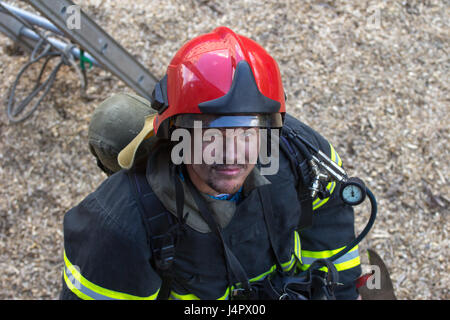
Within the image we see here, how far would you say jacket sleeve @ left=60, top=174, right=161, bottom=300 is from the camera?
1834mm

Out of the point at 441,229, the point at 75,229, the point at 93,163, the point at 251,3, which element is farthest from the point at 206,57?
the point at 251,3

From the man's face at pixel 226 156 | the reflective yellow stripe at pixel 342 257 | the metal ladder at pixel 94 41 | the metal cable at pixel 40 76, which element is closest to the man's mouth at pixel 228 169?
the man's face at pixel 226 156

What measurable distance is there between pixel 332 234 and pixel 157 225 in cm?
117

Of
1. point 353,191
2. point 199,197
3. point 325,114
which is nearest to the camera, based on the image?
point 199,197

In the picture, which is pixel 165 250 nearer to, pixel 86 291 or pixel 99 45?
pixel 86 291

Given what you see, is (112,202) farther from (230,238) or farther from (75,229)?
(230,238)

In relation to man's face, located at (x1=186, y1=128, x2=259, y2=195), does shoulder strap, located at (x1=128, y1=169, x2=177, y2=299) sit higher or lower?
lower

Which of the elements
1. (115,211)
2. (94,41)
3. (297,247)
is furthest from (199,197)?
(94,41)

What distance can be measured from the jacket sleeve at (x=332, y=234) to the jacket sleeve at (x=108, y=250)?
1.06m

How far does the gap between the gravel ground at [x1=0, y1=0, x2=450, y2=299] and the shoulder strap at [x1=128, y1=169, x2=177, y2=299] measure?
2.53 metres

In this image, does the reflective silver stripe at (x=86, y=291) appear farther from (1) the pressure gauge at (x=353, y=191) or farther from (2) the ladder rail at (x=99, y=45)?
(2) the ladder rail at (x=99, y=45)

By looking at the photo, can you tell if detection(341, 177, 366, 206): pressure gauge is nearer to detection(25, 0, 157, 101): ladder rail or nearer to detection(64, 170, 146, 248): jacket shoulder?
detection(64, 170, 146, 248): jacket shoulder

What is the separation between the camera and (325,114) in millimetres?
4410

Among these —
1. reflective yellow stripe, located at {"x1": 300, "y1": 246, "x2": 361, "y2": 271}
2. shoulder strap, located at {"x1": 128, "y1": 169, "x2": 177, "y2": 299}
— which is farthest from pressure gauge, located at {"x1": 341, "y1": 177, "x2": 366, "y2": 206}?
shoulder strap, located at {"x1": 128, "y1": 169, "x2": 177, "y2": 299}
